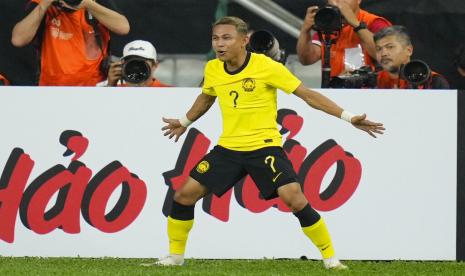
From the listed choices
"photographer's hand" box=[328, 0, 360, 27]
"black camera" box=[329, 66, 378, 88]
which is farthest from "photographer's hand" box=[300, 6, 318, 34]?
"black camera" box=[329, 66, 378, 88]

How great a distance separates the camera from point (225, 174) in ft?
27.2

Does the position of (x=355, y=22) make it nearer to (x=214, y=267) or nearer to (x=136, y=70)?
(x=136, y=70)

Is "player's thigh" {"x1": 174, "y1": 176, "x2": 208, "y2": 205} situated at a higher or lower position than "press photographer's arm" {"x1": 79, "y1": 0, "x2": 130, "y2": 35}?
lower

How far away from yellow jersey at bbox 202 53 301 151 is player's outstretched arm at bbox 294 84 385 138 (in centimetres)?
10

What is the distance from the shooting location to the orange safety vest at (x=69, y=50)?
9.80 metres

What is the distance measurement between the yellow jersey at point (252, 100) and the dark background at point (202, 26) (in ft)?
7.24

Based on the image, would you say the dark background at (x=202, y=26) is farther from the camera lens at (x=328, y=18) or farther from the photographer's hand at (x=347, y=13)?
the camera lens at (x=328, y=18)

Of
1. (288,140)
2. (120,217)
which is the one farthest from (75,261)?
(288,140)

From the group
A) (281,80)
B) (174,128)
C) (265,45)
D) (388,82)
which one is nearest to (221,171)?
(174,128)

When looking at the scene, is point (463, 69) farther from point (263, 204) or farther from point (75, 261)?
point (75, 261)

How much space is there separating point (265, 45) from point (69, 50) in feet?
5.21

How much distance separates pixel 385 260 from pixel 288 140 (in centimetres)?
117

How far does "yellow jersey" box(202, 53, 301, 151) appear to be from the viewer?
8.26 m

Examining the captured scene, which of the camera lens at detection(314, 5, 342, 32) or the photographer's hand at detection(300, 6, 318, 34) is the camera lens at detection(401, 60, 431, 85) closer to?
the camera lens at detection(314, 5, 342, 32)
